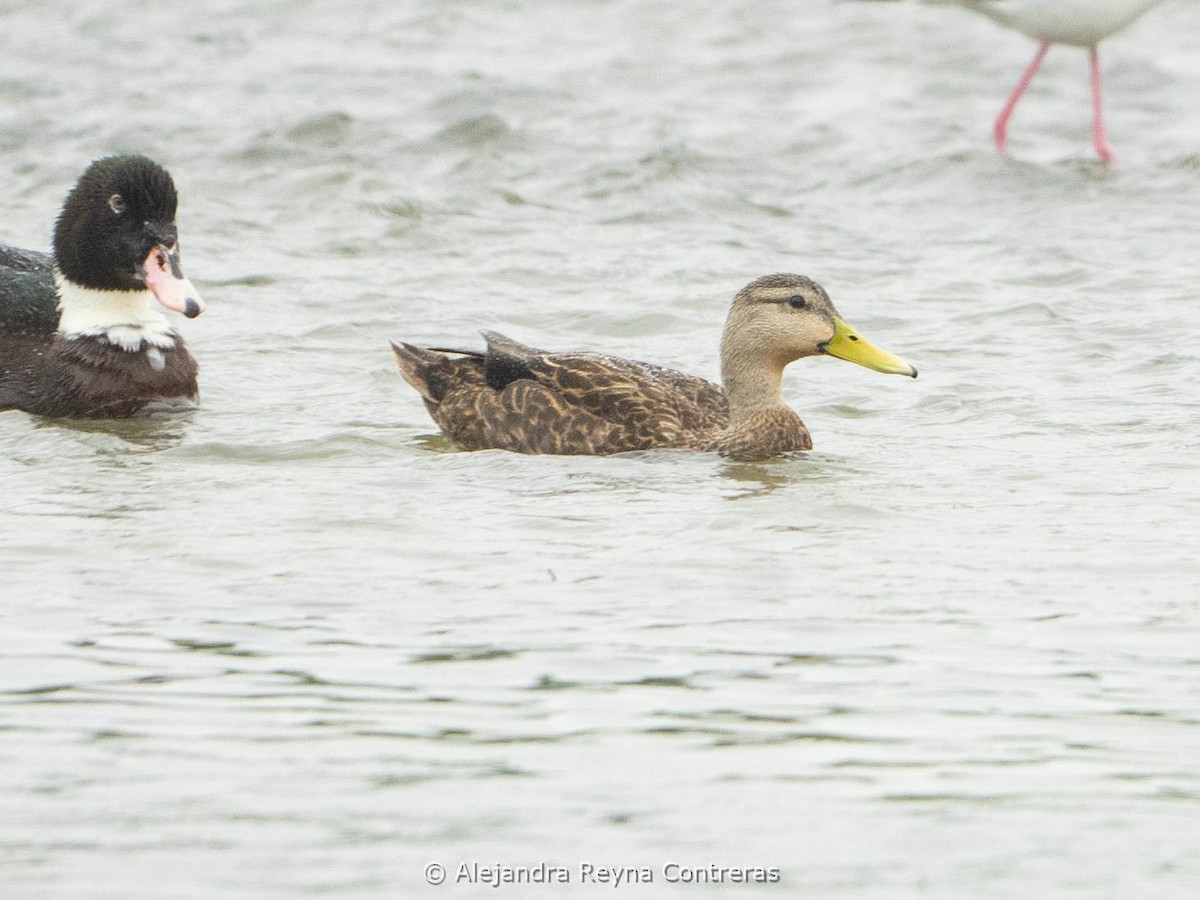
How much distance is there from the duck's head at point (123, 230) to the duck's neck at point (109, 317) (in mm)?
39

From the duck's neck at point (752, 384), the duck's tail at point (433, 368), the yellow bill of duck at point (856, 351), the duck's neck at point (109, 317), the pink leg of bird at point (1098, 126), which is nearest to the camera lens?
the yellow bill of duck at point (856, 351)

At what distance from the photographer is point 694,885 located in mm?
4840

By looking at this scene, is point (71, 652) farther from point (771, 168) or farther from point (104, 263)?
point (771, 168)

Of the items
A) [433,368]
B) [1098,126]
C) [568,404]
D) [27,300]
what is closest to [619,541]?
[568,404]

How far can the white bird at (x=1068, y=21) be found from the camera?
56.9ft

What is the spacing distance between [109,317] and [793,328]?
321 cm

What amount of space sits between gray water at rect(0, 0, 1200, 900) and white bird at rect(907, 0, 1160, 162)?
0.35 meters

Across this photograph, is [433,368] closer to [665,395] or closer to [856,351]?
[665,395]

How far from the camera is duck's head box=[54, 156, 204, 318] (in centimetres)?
1029

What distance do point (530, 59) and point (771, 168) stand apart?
4.54 m

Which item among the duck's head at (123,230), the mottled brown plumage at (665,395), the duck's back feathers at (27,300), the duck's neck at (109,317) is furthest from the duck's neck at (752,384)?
the duck's back feathers at (27,300)

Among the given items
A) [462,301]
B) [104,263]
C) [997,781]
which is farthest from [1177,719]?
[462,301]

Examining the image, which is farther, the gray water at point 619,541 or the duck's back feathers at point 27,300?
the duck's back feathers at point 27,300

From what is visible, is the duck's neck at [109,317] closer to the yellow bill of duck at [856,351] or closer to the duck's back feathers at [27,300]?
the duck's back feathers at [27,300]
